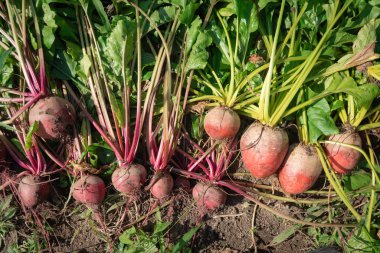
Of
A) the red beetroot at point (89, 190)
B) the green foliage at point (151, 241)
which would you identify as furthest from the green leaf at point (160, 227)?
the red beetroot at point (89, 190)

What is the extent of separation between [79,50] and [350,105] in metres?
2.14

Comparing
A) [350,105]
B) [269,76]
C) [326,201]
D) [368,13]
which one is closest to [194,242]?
[326,201]

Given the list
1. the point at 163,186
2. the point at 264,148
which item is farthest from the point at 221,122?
the point at 163,186

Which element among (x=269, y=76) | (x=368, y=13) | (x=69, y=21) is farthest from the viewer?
(x=69, y=21)

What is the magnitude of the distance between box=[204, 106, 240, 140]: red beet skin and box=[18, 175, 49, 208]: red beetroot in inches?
54.0

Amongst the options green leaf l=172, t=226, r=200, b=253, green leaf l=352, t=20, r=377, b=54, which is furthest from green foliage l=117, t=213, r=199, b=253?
green leaf l=352, t=20, r=377, b=54

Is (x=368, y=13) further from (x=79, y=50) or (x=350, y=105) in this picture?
(x=79, y=50)

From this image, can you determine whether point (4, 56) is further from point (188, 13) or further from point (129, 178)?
point (188, 13)

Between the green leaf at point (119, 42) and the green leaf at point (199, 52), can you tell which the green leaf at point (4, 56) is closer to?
the green leaf at point (119, 42)

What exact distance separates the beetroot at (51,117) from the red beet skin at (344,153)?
2.02 m

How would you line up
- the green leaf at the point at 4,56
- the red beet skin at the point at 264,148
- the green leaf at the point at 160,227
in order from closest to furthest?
the green leaf at the point at 4,56 < the red beet skin at the point at 264,148 < the green leaf at the point at 160,227

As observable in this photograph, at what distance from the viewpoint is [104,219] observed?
265cm

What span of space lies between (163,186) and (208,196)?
36cm

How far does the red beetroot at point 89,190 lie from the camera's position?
8.26 feet
